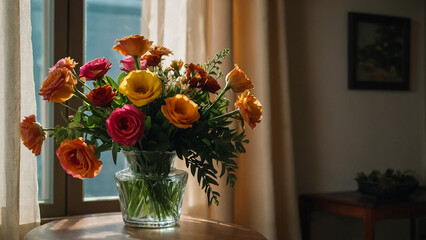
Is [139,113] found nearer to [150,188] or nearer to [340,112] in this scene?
[150,188]

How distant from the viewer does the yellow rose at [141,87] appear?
1.57 meters

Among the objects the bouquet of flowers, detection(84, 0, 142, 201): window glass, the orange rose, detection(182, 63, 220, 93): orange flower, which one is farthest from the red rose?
detection(84, 0, 142, 201): window glass

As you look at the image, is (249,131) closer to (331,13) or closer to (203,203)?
(203,203)

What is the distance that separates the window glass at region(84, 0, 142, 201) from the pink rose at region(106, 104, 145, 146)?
1285 mm

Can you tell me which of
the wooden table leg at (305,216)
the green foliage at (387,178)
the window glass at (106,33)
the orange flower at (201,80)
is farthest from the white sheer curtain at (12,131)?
the green foliage at (387,178)

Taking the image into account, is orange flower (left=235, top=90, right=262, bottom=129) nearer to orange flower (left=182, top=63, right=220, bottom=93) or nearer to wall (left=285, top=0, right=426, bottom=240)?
orange flower (left=182, top=63, right=220, bottom=93)

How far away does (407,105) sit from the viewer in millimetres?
3695

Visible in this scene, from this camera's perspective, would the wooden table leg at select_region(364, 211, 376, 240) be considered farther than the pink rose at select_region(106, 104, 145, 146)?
Yes

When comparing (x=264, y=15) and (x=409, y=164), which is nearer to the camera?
(x=264, y=15)

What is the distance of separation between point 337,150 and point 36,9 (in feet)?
6.67

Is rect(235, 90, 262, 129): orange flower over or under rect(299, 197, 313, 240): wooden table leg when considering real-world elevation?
over

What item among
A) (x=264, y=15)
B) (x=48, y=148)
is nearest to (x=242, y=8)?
(x=264, y=15)

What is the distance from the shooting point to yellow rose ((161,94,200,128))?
1562mm

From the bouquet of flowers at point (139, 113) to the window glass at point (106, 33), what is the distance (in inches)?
40.7
